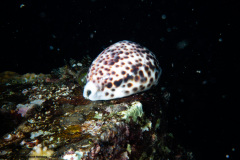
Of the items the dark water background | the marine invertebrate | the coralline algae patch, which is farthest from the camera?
the dark water background

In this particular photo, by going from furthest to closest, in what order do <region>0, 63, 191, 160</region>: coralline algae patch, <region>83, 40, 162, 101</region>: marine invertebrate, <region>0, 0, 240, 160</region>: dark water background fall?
<region>0, 0, 240, 160</region>: dark water background → <region>83, 40, 162, 101</region>: marine invertebrate → <region>0, 63, 191, 160</region>: coralline algae patch

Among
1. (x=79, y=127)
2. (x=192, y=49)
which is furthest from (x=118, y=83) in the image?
(x=192, y=49)

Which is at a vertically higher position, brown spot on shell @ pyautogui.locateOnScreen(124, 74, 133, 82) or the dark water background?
brown spot on shell @ pyautogui.locateOnScreen(124, 74, 133, 82)

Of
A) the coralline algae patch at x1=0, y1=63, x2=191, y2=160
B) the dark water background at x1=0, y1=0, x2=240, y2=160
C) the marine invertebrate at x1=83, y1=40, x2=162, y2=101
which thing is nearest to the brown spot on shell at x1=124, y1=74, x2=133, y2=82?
the marine invertebrate at x1=83, y1=40, x2=162, y2=101

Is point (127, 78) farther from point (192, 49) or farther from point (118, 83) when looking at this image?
point (192, 49)

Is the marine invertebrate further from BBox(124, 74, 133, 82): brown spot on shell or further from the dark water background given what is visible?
the dark water background

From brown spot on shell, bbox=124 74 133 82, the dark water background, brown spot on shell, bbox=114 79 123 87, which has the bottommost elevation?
the dark water background

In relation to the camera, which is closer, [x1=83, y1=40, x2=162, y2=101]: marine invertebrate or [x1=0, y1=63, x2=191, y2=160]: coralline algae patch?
[x1=0, y1=63, x2=191, y2=160]: coralline algae patch

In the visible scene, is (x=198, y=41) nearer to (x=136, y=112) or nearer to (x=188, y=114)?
(x=188, y=114)

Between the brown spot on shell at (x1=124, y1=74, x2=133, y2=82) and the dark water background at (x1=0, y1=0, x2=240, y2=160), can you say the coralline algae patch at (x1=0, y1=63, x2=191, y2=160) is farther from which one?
the dark water background at (x1=0, y1=0, x2=240, y2=160)

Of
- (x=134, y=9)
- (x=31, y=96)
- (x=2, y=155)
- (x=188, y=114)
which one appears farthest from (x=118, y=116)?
(x=134, y=9)
